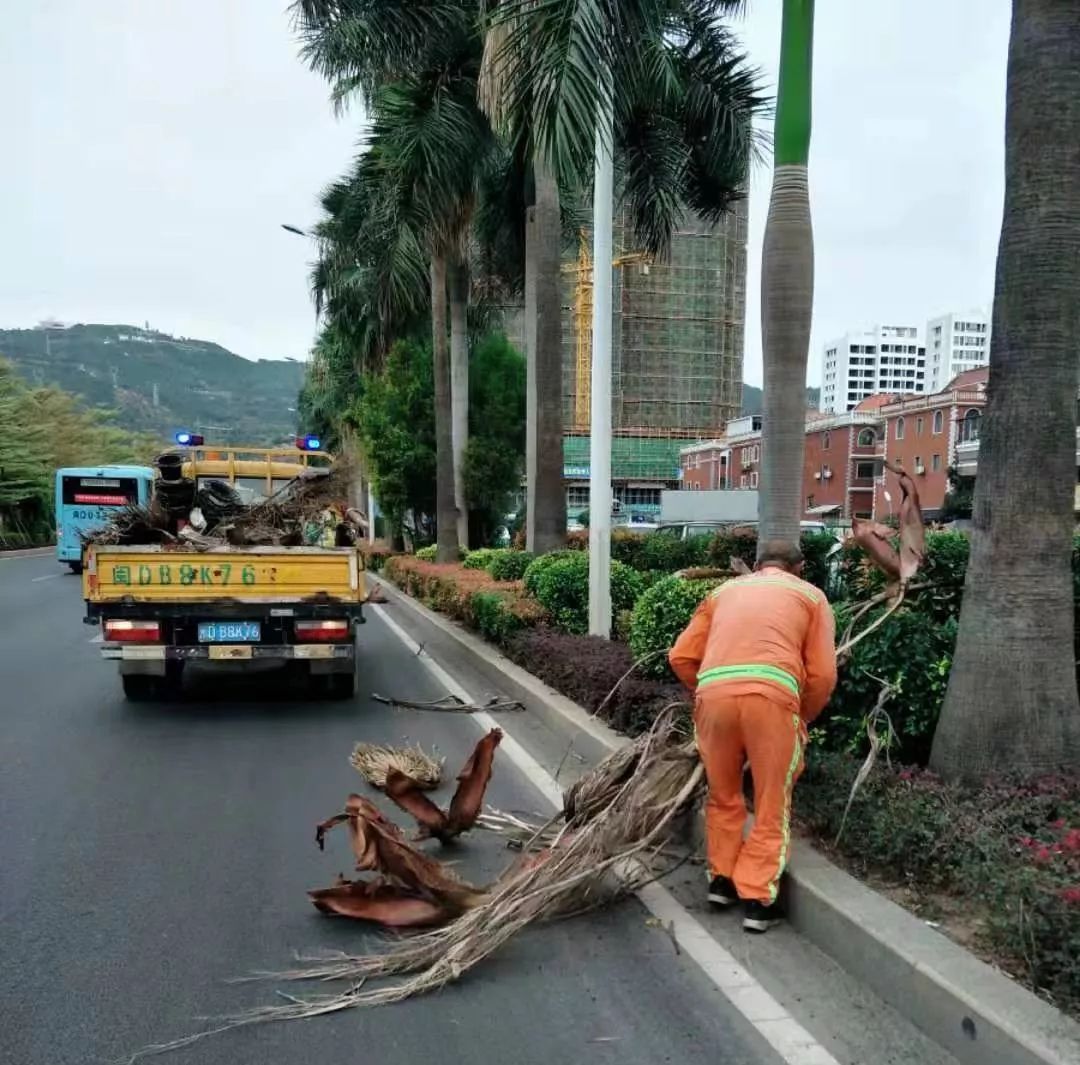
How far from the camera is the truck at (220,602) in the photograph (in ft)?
27.7

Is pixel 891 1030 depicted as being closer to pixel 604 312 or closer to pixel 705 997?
pixel 705 997

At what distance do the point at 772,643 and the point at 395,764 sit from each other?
3.25 metres

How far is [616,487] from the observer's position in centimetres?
8281

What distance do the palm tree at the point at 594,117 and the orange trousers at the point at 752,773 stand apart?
533 cm

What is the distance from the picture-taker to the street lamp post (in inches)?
376

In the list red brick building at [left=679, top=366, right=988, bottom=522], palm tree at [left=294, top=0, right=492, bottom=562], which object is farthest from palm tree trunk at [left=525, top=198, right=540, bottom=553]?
red brick building at [left=679, top=366, right=988, bottom=522]

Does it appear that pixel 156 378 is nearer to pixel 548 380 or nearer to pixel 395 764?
pixel 548 380

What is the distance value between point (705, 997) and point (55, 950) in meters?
2.63

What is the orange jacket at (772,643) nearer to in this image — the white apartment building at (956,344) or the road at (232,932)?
the road at (232,932)

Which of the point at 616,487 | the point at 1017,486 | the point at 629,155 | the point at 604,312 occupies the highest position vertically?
the point at 629,155

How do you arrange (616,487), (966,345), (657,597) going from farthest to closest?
(966,345) < (616,487) < (657,597)

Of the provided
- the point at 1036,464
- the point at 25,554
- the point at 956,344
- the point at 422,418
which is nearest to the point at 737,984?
the point at 1036,464

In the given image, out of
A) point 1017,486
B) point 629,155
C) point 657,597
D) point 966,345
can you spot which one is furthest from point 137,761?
point 966,345

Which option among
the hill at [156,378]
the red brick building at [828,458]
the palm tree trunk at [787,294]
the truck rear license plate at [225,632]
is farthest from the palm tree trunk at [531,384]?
the hill at [156,378]
